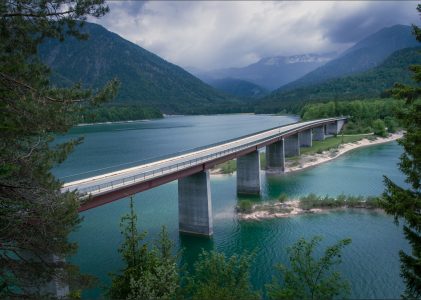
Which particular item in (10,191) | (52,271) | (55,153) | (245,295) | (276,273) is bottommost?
(276,273)

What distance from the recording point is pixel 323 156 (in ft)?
246

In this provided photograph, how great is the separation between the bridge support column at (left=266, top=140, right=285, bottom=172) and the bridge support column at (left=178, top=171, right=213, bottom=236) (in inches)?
1193

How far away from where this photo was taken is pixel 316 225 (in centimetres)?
3606

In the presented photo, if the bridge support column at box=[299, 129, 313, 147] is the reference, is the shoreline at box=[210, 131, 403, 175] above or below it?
below

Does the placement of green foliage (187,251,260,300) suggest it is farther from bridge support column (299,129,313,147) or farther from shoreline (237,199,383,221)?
bridge support column (299,129,313,147)

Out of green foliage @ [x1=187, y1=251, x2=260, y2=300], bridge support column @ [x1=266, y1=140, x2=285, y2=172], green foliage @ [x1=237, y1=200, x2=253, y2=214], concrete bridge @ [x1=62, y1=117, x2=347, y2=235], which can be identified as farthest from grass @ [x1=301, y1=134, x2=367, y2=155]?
green foliage @ [x1=187, y1=251, x2=260, y2=300]

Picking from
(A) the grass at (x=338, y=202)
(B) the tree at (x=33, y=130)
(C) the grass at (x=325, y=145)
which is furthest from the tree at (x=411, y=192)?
(C) the grass at (x=325, y=145)

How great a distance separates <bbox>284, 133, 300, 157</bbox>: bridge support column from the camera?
76938 millimetres

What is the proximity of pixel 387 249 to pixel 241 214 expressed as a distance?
15375 mm

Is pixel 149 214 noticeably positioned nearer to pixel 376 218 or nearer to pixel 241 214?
pixel 241 214

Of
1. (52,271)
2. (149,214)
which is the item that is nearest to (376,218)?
(149,214)

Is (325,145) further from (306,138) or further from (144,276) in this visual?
(144,276)

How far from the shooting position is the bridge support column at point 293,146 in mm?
76938

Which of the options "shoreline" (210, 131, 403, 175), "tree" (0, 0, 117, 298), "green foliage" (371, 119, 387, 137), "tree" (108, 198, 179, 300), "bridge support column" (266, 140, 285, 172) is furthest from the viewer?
"green foliage" (371, 119, 387, 137)
